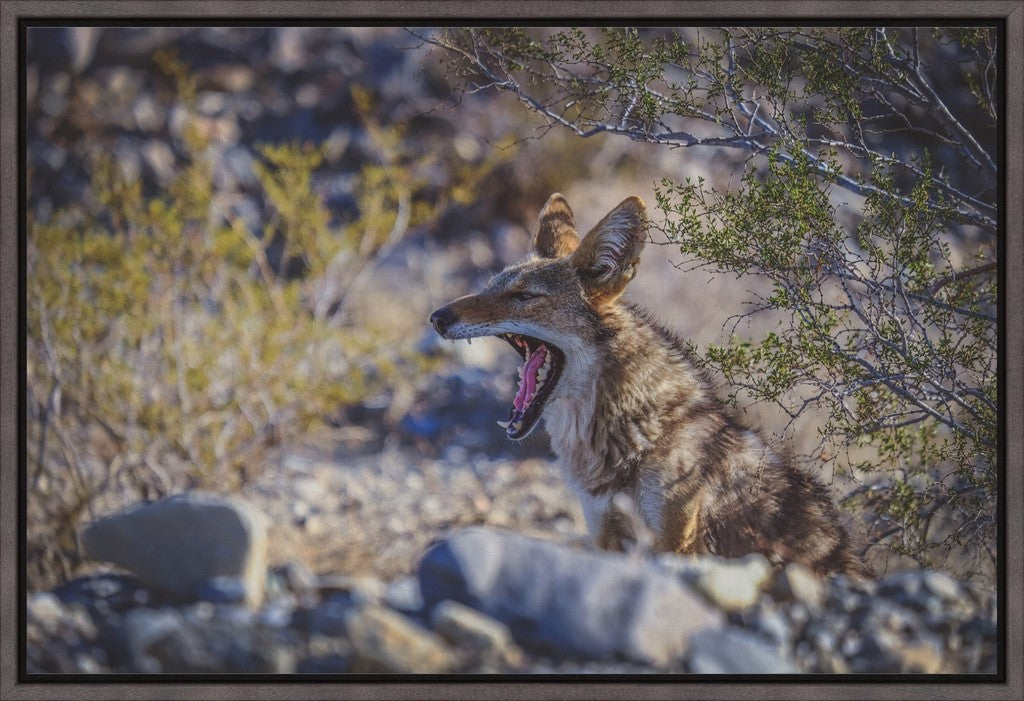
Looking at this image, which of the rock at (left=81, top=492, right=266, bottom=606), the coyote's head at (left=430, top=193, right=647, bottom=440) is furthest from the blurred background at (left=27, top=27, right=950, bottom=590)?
the coyote's head at (left=430, top=193, right=647, bottom=440)

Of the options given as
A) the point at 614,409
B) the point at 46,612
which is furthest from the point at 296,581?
the point at 614,409

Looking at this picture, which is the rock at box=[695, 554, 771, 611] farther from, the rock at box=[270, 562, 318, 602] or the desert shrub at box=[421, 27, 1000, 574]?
the rock at box=[270, 562, 318, 602]

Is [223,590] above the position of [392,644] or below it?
above

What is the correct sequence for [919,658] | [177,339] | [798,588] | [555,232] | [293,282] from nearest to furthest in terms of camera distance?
[798,588]
[919,658]
[555,232]
[177,339]
[293,282]

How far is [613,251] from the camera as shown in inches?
157

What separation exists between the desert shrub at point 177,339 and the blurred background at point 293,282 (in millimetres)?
16

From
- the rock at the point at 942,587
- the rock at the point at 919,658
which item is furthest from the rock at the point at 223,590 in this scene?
the rock at the point at 942,587

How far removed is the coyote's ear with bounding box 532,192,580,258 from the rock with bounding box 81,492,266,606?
175 centimetres

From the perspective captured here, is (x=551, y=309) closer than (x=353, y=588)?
No

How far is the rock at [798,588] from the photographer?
3.80 m

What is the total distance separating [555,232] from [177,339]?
7.37 feet

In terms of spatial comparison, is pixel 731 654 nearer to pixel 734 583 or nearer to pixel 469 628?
pixel 734 583

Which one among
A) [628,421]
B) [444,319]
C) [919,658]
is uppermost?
[444,319]

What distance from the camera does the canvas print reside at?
375cm
